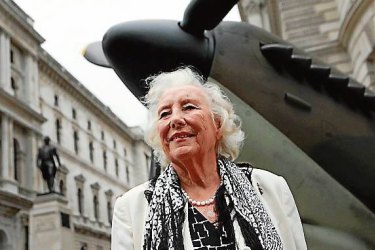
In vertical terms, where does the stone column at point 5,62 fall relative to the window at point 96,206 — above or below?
above

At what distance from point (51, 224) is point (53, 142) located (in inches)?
808

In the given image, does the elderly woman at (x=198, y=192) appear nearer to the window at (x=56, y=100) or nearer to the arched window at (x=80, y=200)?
the window at (x=56, y=100)

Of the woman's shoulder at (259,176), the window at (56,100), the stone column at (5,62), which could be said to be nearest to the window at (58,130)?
the window at (56,100)

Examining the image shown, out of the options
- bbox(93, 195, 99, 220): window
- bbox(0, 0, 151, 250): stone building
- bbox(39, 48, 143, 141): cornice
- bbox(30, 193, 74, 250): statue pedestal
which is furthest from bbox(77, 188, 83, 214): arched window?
bbox(30, 193, 74, 250): statue pedestal

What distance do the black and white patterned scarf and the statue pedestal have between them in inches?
605

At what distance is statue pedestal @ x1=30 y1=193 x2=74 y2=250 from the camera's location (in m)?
16.6

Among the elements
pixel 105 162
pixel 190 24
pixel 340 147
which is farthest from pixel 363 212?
pixel 105 162

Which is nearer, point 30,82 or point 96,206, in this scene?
point 30,82

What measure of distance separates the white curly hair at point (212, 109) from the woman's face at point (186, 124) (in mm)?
30

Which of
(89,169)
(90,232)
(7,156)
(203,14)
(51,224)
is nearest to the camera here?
(203,14)

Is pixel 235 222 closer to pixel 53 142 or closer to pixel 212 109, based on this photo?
pixel 212 109

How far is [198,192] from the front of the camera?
1.72 m

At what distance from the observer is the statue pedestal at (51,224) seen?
54.3 feet

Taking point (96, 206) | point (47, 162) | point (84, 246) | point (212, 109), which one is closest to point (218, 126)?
point (212, 109)
